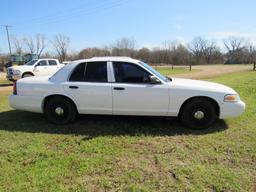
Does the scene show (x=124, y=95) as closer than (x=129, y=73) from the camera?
Yes

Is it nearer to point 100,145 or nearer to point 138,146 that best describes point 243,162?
point 138,146

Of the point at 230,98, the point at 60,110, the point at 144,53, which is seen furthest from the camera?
the point at 144,53

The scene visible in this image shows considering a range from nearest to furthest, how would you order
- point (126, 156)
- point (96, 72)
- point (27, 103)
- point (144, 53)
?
1. point (126, 156)
2. point (96, 72)
3. point (27, 103)
4. point (144, 53)

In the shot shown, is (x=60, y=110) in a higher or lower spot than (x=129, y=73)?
lower

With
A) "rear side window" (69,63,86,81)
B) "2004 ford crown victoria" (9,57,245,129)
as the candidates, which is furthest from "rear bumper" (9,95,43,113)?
"rear side window" (69,63,86,81)

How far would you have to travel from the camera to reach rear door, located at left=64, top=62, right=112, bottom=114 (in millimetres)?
4969

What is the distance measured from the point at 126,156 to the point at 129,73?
1.94m

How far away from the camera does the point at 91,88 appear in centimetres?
498

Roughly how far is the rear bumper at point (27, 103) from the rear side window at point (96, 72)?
126 centimetres

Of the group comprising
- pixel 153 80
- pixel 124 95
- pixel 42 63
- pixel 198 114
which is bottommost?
pixel 198 114

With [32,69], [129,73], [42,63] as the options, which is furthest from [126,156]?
[42,63]

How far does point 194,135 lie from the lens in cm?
462

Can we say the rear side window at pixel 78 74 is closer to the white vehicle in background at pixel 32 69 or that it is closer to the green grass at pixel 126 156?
the green grass at pixel 126 156

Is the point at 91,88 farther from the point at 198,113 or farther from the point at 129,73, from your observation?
the point at 198,113
